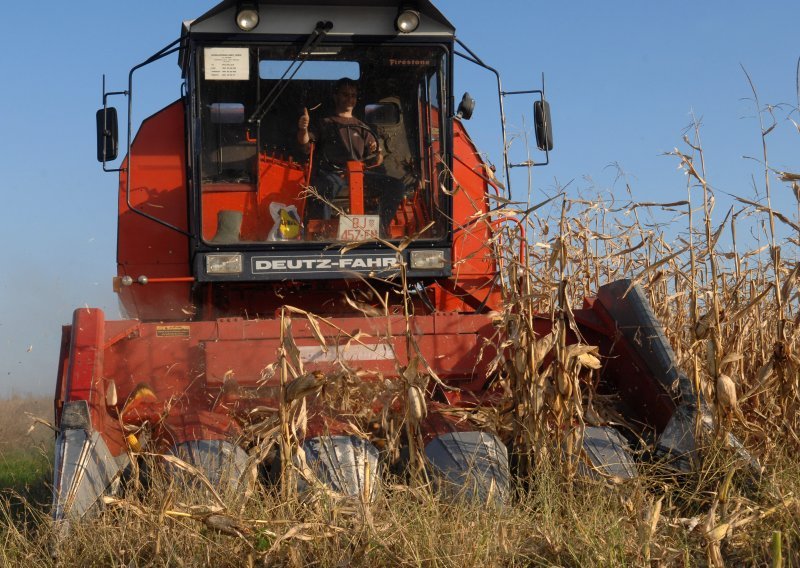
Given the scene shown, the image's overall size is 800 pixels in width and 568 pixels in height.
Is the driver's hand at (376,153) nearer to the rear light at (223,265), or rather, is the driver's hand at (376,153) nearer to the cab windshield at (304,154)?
the cab windshield at (304,154)

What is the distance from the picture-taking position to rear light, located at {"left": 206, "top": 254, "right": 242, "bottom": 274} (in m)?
5.97

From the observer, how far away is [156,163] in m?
6.50

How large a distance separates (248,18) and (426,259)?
5.74 feet

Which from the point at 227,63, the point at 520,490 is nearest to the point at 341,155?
the point at 227,63

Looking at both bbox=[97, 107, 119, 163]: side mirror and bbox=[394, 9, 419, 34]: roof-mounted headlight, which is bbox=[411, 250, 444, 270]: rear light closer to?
bbox=[394, 9, 419, 34]: roof-mounted headlight

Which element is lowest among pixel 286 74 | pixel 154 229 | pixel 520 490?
pixel 520 490

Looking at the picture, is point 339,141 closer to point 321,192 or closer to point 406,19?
point 321,192

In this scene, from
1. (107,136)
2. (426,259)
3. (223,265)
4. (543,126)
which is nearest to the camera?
(223,265)

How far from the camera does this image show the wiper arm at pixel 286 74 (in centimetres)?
620

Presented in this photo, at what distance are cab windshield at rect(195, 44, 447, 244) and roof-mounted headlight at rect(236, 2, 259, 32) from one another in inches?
5.3

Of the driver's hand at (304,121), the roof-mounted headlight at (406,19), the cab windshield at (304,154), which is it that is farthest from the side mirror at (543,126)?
the driver's hand at (304,121)

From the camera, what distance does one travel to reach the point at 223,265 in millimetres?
5980

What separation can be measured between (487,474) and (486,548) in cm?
92

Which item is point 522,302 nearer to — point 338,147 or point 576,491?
point 576,491
